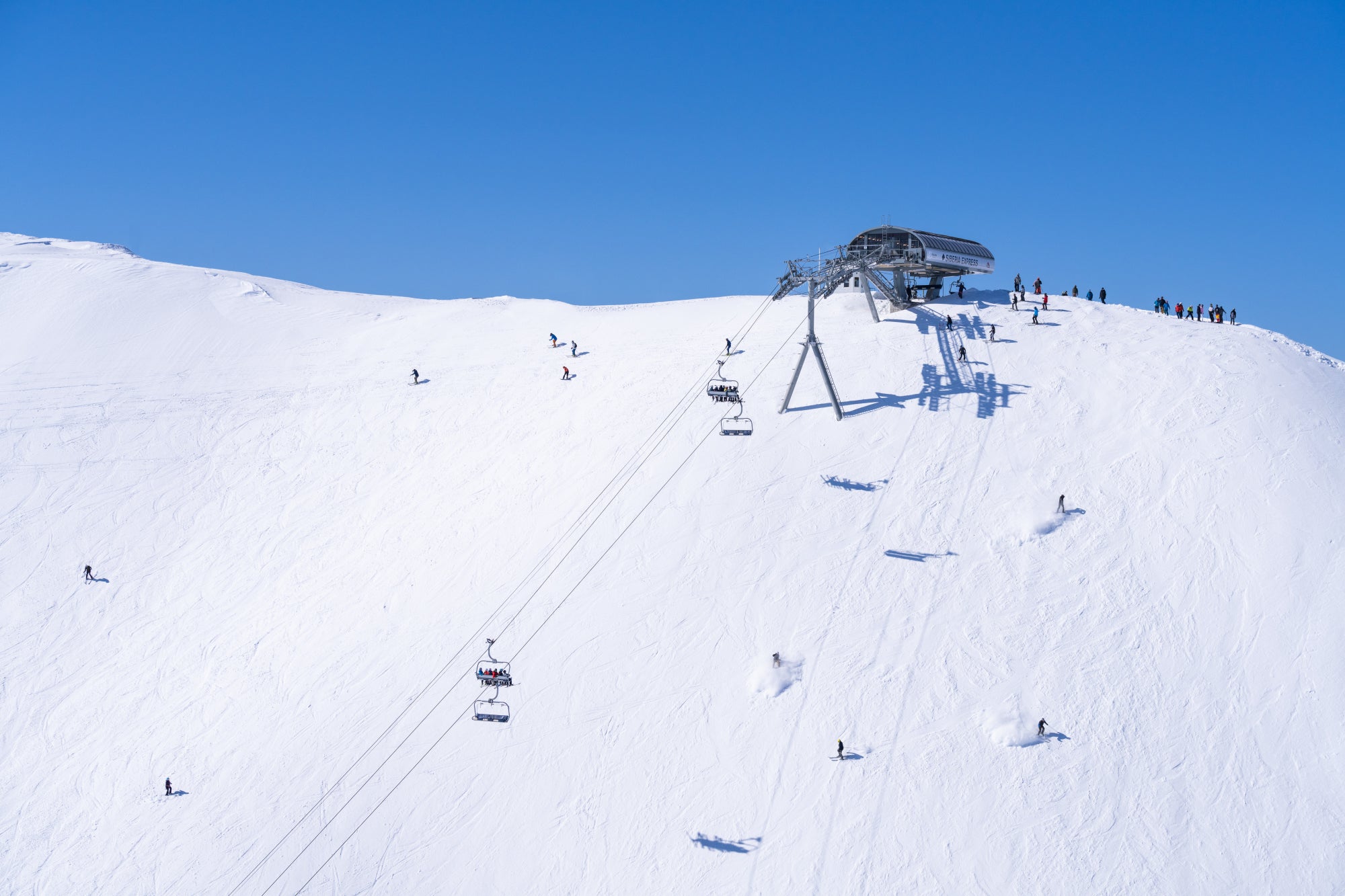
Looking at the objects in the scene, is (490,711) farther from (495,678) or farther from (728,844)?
(728,844)

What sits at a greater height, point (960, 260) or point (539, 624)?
point (960, 260)

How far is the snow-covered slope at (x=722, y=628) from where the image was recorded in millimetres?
26125

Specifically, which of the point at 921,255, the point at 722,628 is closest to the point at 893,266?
the point at 921,255

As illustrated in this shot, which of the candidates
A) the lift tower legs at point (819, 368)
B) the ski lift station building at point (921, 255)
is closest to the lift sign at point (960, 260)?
the ski lift station building at point (921, 255)

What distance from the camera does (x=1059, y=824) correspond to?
25.4 m

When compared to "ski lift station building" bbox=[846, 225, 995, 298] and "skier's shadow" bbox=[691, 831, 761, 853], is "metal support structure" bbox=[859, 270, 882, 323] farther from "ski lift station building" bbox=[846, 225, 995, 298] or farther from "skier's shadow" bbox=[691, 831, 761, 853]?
"skier's shadow" bbox=[691, 831, 761, 853]

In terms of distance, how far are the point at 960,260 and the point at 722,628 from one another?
23524 millimetres

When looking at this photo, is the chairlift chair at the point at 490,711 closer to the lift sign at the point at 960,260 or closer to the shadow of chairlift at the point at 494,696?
the shadow of chairlift at the point at 494,696

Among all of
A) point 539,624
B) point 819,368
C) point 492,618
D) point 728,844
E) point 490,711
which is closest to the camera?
point 728,844

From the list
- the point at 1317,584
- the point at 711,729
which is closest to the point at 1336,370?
the point at 1317,584

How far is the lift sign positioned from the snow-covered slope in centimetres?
150

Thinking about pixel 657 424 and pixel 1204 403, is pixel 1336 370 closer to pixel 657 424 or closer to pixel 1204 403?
pixel 1204 403

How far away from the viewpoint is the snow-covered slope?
26125 mm

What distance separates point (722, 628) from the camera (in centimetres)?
3069
